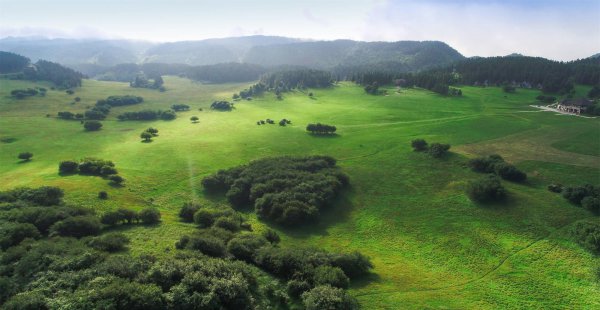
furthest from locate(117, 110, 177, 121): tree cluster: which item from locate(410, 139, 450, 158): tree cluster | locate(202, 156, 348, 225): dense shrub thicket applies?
locate(410, 139, 450, 158): tree cluster

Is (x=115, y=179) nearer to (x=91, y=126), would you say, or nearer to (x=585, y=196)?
(x=91, y=126)

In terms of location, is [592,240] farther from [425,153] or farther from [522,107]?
[522,107]

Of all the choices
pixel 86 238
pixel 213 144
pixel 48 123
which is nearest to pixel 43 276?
pixel 86 238

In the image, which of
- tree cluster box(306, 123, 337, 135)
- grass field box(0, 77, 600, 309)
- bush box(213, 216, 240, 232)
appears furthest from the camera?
tree cluster box(306, 123, 337, 135)

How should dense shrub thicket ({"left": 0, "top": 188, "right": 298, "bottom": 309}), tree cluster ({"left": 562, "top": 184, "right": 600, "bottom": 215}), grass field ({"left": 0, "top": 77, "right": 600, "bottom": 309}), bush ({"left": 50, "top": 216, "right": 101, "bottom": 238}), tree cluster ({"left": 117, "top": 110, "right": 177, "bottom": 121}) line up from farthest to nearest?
tree cluster ({"left": 117, "top": 110, "right": 177, "bottom": 121}), tree cluster ({"left": 562, "top": 184, "right": 600, "bottom": 215}), bush ({"left": 50, "top": 216, "right": 101, "bottom": 238}), grass field ({"left": 0, "top": 77, "right": 600, "bottom": 309}), dense shrub thicket ({"left": 0, "top": 188, "right": 298, "bottom": 309})

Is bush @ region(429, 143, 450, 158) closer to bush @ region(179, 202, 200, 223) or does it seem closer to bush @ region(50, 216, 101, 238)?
bush @ region(179, 202, 200, 223)
